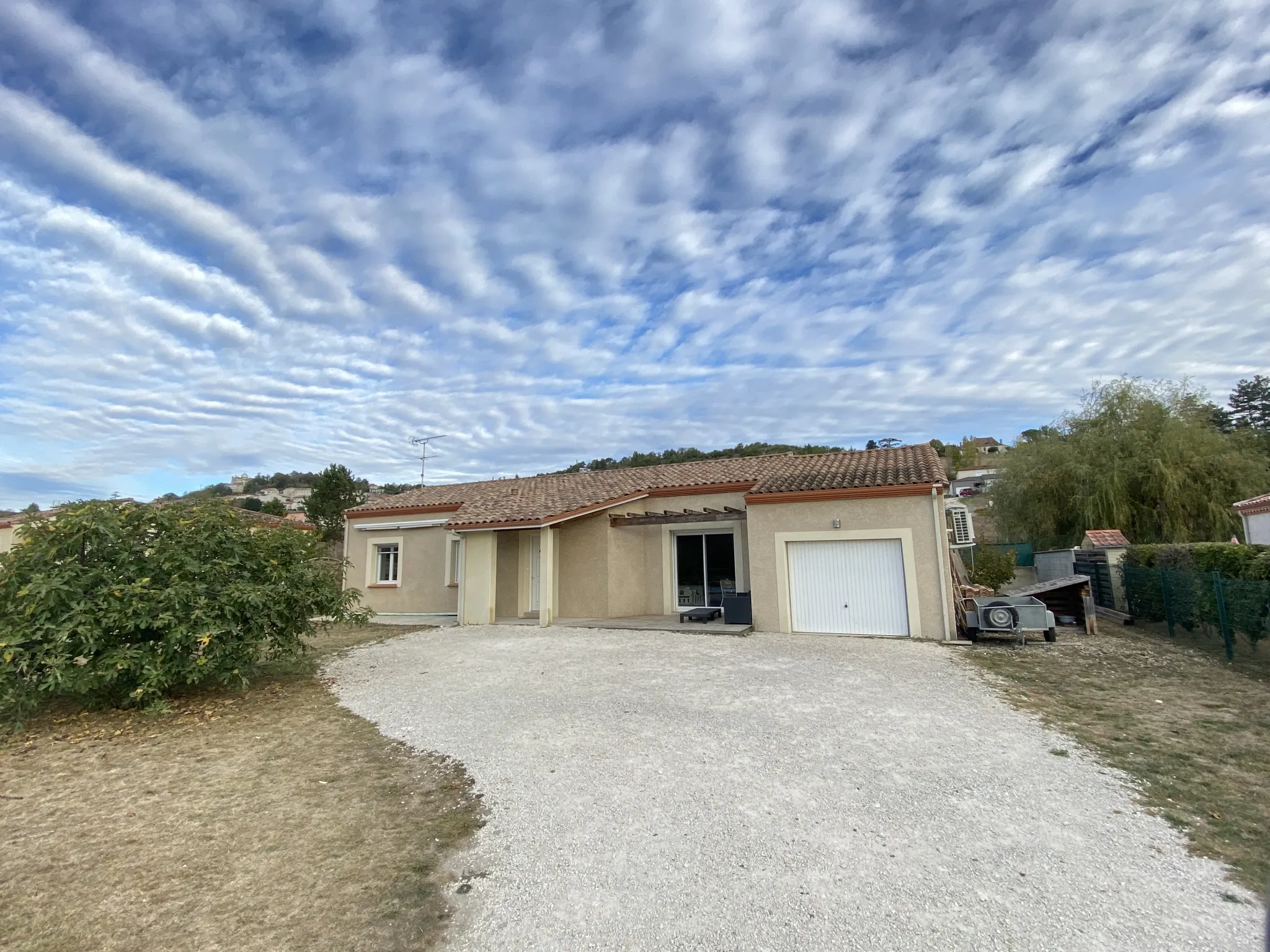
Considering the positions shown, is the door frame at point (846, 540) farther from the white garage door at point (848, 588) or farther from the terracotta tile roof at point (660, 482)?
the terracotta tile roof at point (660, 482)

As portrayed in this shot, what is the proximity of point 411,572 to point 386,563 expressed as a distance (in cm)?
144

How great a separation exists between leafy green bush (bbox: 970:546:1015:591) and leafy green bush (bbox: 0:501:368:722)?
21.4 m

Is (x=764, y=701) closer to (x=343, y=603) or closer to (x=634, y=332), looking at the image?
(x=343, y=603)

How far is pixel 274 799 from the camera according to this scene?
4.96 meters

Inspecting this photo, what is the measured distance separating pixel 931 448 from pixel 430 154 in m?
12.9

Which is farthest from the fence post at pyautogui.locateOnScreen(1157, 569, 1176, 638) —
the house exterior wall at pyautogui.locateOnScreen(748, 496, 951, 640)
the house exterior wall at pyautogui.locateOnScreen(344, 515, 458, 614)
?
the house exterior wall at pyautogui.locateOnScreen(344, 515, 458, 614)

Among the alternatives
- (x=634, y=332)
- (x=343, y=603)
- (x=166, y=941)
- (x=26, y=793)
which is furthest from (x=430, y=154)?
(x=166, y=941)

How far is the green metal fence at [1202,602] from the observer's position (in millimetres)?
8977

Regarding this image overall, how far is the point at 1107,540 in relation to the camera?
1788cm

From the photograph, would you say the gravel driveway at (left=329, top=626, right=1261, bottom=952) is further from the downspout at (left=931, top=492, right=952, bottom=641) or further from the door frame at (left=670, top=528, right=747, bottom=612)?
the door frame at (left=670, top=528, right=747, bottom=612)

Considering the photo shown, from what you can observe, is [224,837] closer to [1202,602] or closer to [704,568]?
[704,568]

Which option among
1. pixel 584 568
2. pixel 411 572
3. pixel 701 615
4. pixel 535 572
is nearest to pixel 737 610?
pixel 701 615

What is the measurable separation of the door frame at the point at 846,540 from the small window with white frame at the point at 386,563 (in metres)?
12.0

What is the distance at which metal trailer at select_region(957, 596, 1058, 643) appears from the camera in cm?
1180
